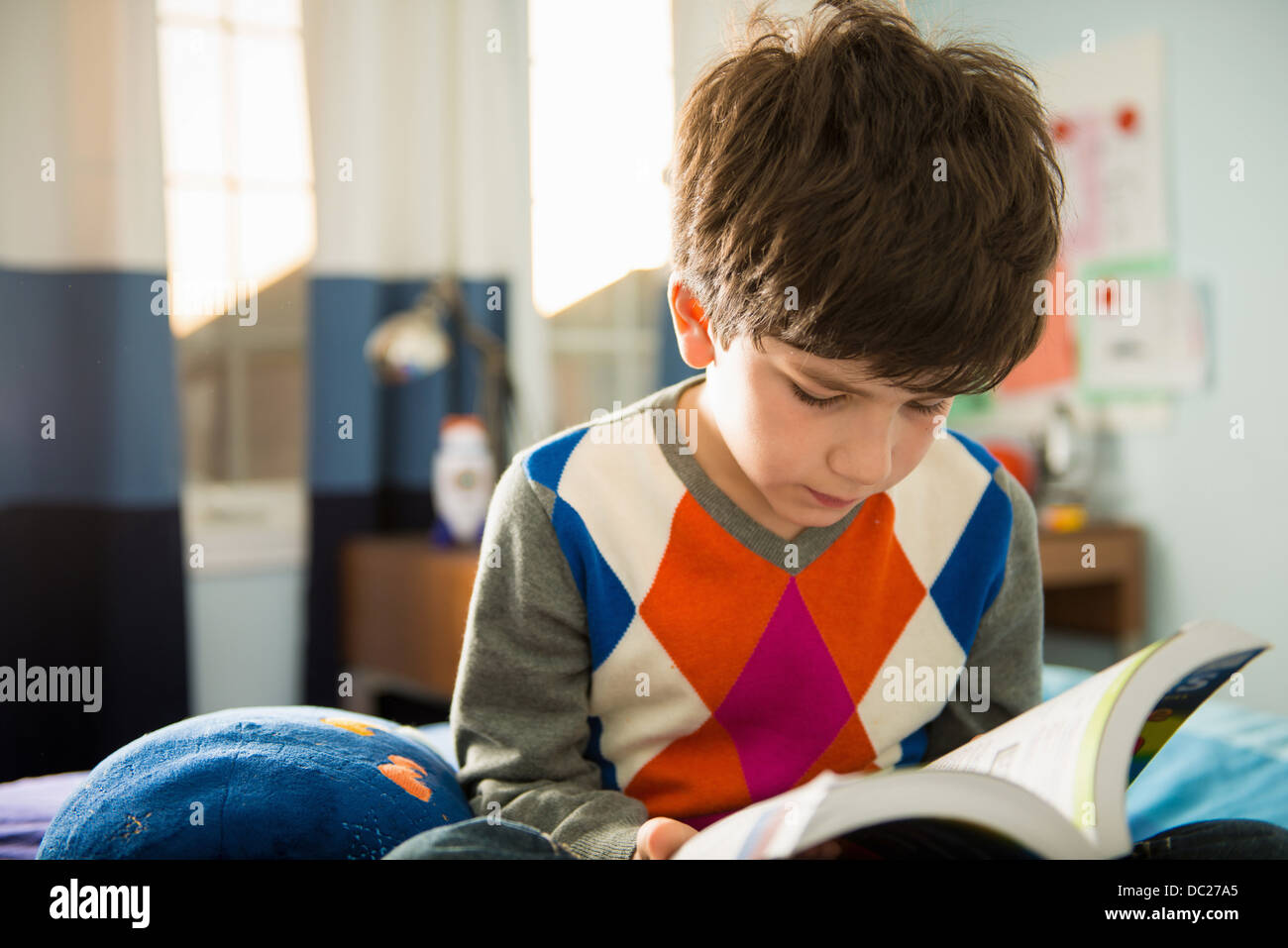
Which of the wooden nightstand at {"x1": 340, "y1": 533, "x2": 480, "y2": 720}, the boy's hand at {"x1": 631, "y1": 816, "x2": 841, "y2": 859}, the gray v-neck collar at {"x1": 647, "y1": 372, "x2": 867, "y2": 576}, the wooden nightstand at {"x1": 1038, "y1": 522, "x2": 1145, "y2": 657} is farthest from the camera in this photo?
the wooden nightstand at {"x1": 1038, "y1": 522, "x2": 1145, "y2": 657}

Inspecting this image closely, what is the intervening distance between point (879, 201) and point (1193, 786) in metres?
0.64

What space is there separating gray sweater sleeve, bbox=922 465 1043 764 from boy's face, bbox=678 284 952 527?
190 mm

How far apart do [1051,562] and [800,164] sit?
1.55m

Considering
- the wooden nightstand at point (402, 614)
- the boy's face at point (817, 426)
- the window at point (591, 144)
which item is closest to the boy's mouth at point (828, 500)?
the boy's face at point (817, 426)

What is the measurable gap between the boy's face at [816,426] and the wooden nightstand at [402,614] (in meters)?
1.13

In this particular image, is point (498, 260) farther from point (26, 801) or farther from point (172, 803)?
point (172, 803)

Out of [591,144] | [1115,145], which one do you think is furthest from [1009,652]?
[591,144]

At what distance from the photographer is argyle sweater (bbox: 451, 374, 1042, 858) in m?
0.72

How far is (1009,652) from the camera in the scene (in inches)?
32.4

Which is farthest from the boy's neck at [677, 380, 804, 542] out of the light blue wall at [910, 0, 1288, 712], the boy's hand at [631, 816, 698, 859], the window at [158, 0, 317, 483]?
the window at [158, 0, 317, 483]

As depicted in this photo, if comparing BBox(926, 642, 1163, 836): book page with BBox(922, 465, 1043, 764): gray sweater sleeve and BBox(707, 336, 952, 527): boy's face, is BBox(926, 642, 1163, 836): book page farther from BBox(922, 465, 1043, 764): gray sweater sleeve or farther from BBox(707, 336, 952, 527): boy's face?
BBox(922, 465, 1043, 764): gray sweater sleeve

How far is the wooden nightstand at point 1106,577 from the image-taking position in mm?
1977

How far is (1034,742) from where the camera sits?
509 millimetres

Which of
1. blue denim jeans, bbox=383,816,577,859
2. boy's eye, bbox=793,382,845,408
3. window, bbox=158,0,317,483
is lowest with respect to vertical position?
Result: blue denim jeans, bbox=383,816,577,859
